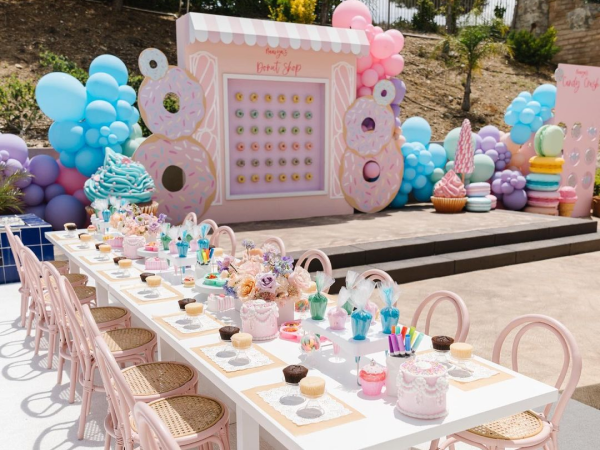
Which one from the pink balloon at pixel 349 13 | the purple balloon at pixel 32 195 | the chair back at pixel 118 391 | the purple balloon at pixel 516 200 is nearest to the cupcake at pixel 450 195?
the purple balloon at pixel 516 200

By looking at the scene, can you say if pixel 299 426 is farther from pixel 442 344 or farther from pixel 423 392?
pixel 442 344

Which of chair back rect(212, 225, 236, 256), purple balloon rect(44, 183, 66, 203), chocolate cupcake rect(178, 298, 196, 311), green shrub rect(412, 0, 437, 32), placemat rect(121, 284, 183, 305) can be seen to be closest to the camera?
chocolate cupcake rect(178, 298, 196, 311)

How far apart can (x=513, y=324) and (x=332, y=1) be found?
23220 mm

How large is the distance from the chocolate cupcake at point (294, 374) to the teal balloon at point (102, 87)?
19.6ft

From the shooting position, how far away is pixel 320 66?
340 inches

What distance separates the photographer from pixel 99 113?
268 inches

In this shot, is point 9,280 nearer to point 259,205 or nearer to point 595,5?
point 259,205

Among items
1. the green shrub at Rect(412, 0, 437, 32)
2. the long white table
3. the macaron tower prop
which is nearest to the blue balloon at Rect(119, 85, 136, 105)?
the long white table

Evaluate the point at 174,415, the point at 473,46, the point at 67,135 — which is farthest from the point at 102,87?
the point at 473,46

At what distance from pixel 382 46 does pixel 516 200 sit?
374 centimetres

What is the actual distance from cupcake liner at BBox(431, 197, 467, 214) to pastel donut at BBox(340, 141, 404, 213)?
75 cm

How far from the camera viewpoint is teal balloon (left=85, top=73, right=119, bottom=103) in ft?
22.7

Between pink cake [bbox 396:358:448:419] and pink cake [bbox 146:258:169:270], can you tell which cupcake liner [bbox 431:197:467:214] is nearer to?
pink cake [bbox 146:258:169:270]

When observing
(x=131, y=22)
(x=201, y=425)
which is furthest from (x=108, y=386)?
(x=131, y=22)
